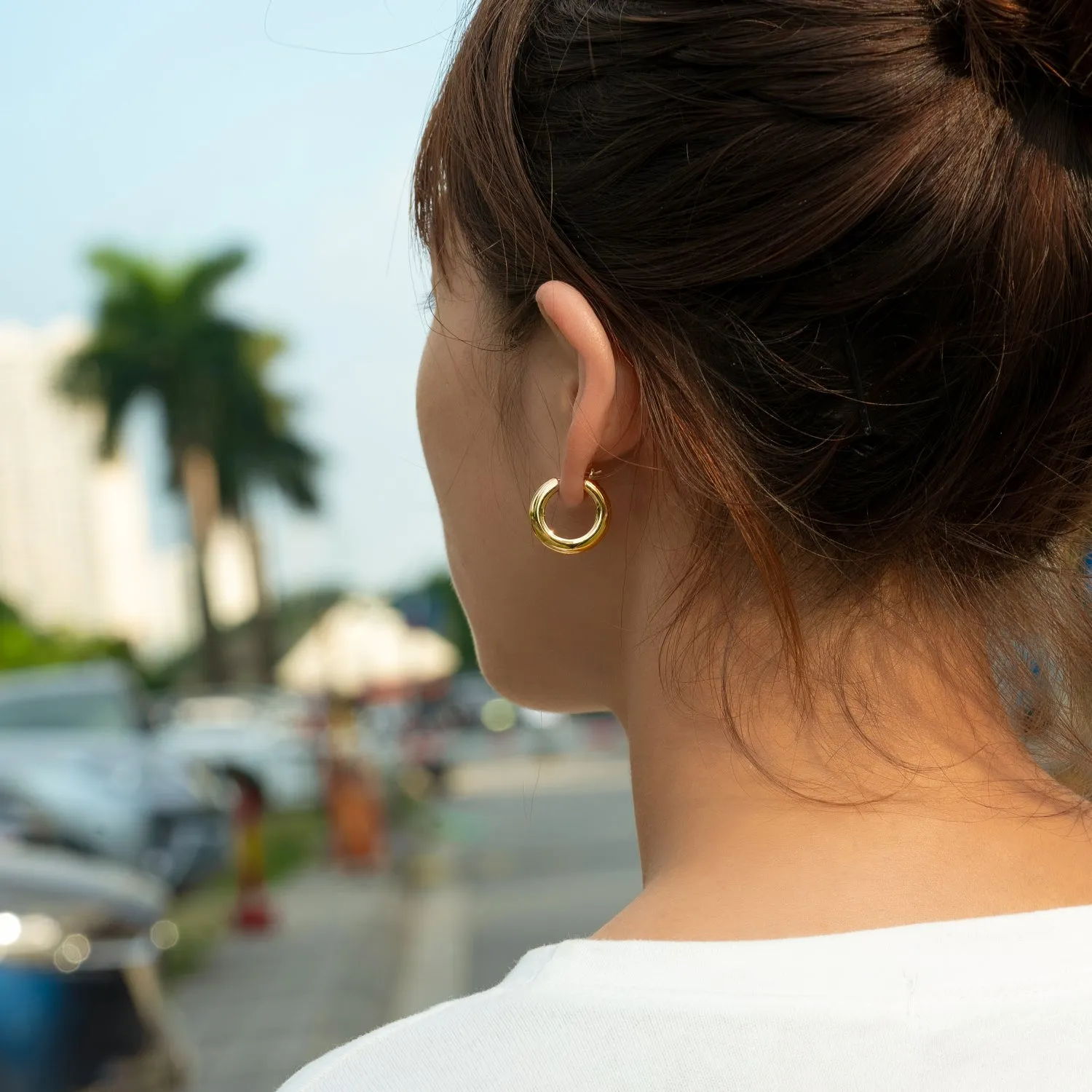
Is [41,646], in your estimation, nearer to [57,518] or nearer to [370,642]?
[370,642]

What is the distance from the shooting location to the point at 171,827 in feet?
33.6

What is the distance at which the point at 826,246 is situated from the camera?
1.03 metres

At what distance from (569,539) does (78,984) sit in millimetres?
3878

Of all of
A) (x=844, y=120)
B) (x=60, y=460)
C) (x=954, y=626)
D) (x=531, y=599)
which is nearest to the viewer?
(x=844, y=120)

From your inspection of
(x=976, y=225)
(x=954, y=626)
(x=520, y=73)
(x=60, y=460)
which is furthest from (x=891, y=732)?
(x=60, y=460)

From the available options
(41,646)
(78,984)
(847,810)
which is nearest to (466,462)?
(847,810)

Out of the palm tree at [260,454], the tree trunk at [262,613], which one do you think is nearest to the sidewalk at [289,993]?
the palm tree at [260,454]

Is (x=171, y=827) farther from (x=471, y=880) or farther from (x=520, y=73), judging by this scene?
(x=520, y=73)

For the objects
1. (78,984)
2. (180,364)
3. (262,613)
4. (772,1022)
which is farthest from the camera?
(262,613)

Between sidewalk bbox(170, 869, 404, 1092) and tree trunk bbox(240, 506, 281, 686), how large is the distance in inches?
1080

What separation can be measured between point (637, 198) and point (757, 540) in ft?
0.86

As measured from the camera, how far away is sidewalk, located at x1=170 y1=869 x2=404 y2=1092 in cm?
599

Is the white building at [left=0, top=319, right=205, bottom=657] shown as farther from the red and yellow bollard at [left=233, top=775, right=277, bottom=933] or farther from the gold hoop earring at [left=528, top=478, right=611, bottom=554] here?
the gold hoop earring at [left=528, top=478, right=611, bottom=554]

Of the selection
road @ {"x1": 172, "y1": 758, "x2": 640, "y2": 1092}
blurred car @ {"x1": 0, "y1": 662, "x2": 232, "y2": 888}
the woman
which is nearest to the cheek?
the woman
